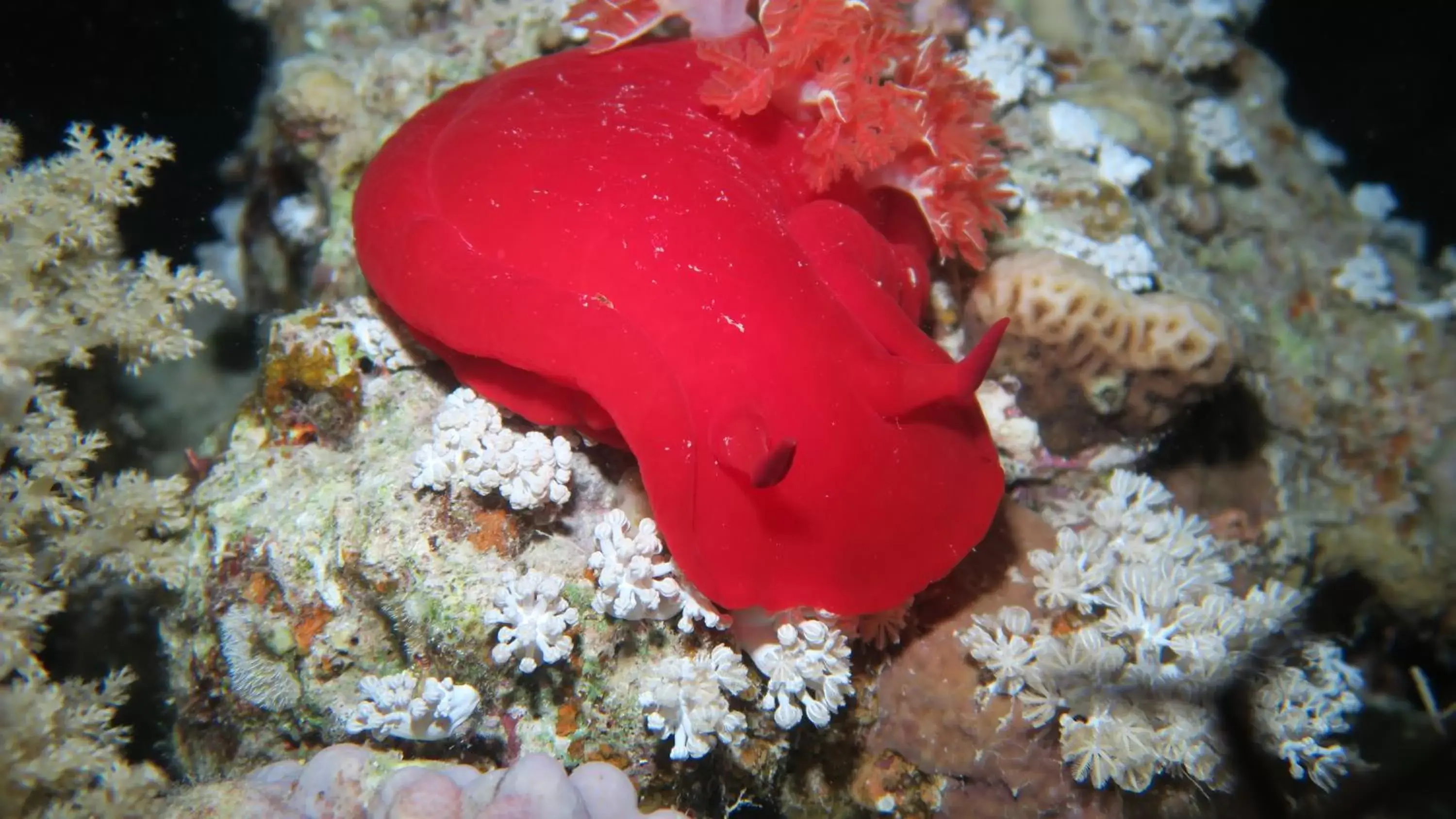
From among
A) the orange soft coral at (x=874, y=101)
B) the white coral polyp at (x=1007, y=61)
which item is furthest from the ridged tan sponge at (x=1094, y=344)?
the white coral polyp at (x=1007, y=61)

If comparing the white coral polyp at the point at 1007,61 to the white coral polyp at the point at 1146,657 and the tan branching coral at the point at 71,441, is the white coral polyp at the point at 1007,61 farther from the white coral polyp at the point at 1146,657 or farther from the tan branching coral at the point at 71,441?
the tan branching coral at the point at 71,441

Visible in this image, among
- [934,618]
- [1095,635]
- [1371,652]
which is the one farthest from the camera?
[1371,652]

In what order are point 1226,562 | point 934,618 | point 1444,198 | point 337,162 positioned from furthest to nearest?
point 1444,198 < point 337,162 < point 1226,562 < point 934,618

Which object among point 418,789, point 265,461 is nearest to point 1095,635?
point 418,789

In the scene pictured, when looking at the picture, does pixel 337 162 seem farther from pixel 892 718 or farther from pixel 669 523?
pixel 892 718

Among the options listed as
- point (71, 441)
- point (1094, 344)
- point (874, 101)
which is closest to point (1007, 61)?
point (874, 101)

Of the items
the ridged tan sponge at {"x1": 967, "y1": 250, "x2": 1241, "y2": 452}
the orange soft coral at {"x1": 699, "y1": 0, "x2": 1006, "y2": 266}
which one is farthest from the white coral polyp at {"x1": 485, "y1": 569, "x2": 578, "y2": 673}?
the ridged tan sponge at {"x1": 967, "y1": 250, "x2": 1241, "y2": 452}

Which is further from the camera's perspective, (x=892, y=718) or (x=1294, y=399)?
(x=1294, y=399)

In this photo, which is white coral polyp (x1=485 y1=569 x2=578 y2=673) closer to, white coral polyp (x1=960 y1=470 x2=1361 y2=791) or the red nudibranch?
the red nudibranch
